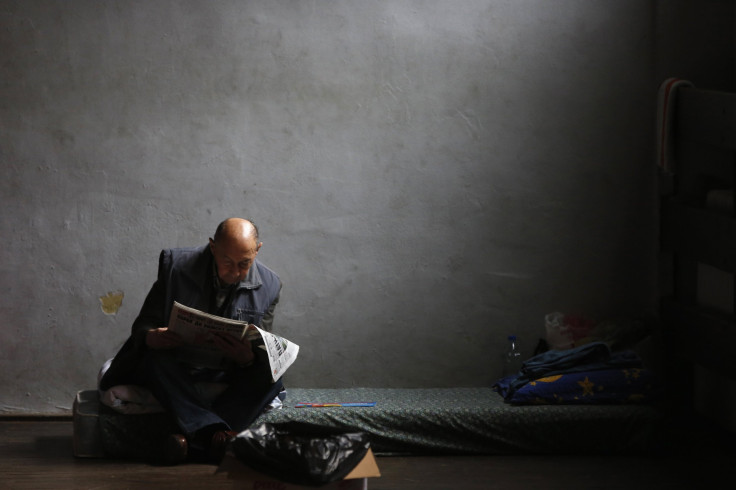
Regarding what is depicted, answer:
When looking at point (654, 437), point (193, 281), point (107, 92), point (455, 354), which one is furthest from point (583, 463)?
point (107, 92)

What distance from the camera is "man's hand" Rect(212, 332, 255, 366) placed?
4047 millimetres

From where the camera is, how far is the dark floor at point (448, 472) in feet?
13.0

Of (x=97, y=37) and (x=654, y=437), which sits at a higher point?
(x=97, y=37)

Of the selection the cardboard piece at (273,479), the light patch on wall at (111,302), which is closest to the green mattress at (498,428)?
the light patch on wall at (111,302)

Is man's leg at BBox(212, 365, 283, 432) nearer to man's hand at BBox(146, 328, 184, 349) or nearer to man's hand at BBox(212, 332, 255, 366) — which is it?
man's hand at BBox(212, 332, 255, 366)

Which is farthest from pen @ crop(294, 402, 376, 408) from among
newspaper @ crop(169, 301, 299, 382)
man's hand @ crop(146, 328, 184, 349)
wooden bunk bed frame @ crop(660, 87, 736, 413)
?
wooden bunk bed frame @ crop(660, 87, 736, 413)

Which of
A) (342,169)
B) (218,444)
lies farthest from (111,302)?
(342,169)

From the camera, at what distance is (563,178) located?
201 inches

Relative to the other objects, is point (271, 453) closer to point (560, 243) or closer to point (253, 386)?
point (253, 386)

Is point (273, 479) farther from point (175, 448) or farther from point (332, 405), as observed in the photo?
point (332, 405)

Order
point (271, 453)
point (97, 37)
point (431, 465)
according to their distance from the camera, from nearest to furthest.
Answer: point (271, 453), point (431, 465), point (97, 37)

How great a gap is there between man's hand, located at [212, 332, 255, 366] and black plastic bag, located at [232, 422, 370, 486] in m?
0.83

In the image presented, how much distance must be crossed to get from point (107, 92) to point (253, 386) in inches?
67.7

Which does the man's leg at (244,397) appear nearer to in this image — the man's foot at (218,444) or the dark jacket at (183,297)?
the man's foot at (218,444)
